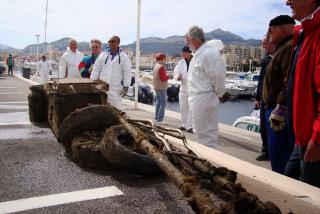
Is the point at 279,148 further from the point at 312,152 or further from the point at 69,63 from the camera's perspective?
the point at 69,63

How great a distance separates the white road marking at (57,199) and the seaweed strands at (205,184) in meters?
0.61

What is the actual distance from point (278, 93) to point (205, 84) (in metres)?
1.68

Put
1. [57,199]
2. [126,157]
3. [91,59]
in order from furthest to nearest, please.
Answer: [91,59] < [126,157] < [57,199]

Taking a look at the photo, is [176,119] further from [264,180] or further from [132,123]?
[264,180]

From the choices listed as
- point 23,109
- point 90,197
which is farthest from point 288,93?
point 23,109

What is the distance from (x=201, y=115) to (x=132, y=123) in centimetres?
123

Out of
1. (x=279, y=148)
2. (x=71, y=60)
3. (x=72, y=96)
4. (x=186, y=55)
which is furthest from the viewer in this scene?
(x=71, y=60)

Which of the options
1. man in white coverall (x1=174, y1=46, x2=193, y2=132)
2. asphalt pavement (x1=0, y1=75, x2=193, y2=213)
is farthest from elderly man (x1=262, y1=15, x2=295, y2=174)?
man in white coverall (x1=174, y1=46, x2=193, y2=132)

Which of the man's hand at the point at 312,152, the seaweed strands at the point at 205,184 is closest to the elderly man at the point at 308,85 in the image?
the man's hand at the point at 312,152

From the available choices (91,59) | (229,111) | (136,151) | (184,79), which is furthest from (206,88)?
(229,111)

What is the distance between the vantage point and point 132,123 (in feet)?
18.1

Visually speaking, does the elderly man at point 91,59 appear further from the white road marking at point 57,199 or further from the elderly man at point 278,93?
the white road marking at point 57,199

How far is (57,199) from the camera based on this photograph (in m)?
3.98

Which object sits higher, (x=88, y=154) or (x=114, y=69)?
(x=114, y=69)
